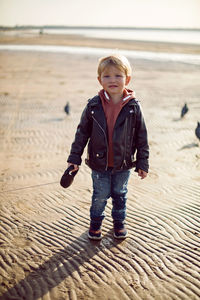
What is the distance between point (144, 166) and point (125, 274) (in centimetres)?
114

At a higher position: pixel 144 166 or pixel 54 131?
pixel 144 166

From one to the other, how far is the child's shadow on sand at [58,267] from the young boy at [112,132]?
0.50 m

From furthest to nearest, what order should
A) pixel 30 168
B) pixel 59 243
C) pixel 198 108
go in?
pixel 198 108
pixel 30 168
pixel 59 243

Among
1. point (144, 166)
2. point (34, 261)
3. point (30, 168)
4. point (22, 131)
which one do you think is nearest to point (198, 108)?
point (22, 131)

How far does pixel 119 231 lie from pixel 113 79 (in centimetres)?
182

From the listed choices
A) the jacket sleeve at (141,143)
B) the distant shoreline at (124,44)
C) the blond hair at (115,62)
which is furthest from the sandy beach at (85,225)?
the distant shoreline at (124,44)

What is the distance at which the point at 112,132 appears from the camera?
281 cm

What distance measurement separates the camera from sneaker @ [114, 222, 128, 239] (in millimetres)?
3338

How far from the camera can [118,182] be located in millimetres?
3020

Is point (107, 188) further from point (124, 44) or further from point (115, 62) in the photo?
point (124, 44)

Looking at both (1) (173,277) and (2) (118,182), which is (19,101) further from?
(1) (173,277)

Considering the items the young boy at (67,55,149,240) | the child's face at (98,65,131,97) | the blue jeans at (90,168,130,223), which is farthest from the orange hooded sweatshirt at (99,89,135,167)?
the blue jeans at (90,168,130,223)

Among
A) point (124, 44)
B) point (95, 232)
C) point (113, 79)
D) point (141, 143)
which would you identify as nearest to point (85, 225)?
point (95, 232)

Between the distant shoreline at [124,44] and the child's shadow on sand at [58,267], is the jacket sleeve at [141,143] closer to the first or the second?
the child's shadow on sand at [58,267]
